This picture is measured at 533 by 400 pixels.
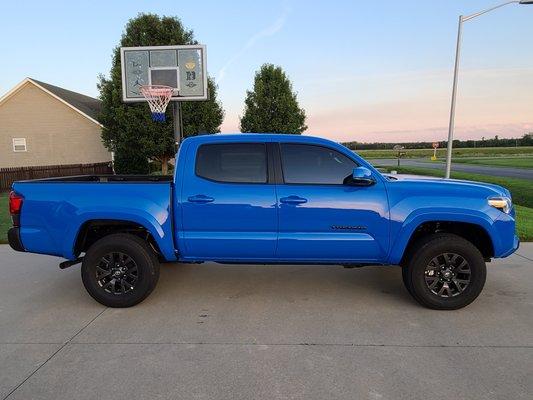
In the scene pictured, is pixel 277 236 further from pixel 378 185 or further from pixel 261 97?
pixel 261 97

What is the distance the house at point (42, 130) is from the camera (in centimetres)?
2805

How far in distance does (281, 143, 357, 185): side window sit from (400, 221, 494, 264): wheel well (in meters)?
1.05

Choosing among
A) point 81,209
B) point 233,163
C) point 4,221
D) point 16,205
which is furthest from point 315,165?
point 4,221

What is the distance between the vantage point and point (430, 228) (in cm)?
479

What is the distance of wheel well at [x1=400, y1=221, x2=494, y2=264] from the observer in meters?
4.66

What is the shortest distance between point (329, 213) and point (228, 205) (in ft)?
3.53

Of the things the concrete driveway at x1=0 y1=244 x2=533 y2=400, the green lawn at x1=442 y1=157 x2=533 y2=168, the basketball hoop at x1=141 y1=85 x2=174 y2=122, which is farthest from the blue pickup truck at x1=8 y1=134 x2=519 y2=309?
the green lawn at x1=442 y1=157 x2=533 y2=168

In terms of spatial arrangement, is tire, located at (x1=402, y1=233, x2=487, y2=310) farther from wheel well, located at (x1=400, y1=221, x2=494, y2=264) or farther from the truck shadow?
the truck shadow

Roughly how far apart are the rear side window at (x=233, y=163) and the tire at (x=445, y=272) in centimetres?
188

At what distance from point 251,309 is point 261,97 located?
78.2 ft

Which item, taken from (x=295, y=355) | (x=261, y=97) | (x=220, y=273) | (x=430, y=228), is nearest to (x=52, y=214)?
(x=220, y=273)

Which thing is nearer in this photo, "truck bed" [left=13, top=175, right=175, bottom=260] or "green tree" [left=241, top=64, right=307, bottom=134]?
"truck bed" [left=13, top=175, right=175, bottom=260]

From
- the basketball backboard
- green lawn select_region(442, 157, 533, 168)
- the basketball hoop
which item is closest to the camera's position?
the basketball hoop

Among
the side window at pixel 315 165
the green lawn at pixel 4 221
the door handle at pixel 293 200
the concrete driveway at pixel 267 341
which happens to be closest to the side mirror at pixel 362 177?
the side window at pixel 315 165
